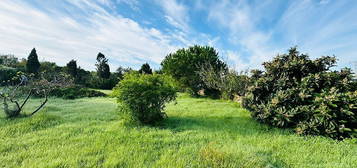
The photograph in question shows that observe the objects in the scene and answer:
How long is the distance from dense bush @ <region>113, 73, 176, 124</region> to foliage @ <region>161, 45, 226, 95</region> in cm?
836

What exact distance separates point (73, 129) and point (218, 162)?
12.3ft

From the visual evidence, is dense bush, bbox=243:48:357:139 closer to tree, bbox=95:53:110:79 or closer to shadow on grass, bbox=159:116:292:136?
shadow on grass, bbox=159:116:292:136

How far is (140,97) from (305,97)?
462 centimetres

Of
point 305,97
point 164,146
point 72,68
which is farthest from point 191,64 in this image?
point 72,68

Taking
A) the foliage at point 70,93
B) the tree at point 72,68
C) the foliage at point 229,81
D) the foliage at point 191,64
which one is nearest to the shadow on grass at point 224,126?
the foliage at point 229,81

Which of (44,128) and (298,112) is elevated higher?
(298,112)

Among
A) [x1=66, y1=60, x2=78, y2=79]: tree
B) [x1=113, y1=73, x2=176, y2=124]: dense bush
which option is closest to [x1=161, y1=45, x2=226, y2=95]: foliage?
[x1=113, y1=73, x2=176, y2=124]: dense bush

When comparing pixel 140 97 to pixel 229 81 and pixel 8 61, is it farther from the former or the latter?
pixel 8 61

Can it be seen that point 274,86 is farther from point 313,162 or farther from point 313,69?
point 313,162

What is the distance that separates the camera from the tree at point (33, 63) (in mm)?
21141

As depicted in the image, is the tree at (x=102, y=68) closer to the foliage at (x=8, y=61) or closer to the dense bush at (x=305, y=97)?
the foliage at (x=8, y=61)

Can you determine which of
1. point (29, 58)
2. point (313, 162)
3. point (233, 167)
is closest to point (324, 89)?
point (313, 162)

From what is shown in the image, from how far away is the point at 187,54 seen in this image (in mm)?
13906

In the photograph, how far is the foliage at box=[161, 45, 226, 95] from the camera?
13.6 m
